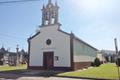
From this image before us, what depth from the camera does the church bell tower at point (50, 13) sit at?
29562 millimetres

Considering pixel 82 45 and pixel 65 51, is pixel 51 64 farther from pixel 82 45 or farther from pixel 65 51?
pixel 82 45

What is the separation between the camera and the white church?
27.2 metres

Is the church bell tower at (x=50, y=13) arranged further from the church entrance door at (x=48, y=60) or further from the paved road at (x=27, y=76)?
the paved road at (x=27, y=76)

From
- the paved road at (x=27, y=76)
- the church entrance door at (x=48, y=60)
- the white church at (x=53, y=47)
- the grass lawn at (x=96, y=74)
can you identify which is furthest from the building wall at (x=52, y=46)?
the paved road at (x=27, y=76)

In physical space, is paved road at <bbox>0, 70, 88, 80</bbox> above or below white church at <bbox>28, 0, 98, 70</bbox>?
below

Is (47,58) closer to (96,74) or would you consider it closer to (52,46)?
(52,46)

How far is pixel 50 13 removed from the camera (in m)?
30.0

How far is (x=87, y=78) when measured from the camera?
18.5 meters

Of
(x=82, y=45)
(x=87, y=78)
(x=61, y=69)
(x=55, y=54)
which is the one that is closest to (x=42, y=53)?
(x=55, y=54)

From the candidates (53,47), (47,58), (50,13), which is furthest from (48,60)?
(50,13)

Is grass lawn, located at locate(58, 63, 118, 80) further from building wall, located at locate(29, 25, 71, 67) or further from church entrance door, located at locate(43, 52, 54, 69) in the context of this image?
church entrance door, located at locate(43, 52, 54, 69)

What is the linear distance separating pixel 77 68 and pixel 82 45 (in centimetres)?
533

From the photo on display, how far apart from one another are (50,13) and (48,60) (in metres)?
6.97

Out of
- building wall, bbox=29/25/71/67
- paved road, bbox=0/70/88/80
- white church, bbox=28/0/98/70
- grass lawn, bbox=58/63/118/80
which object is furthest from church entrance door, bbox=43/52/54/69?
paved road, bbox=0/70/88/80
